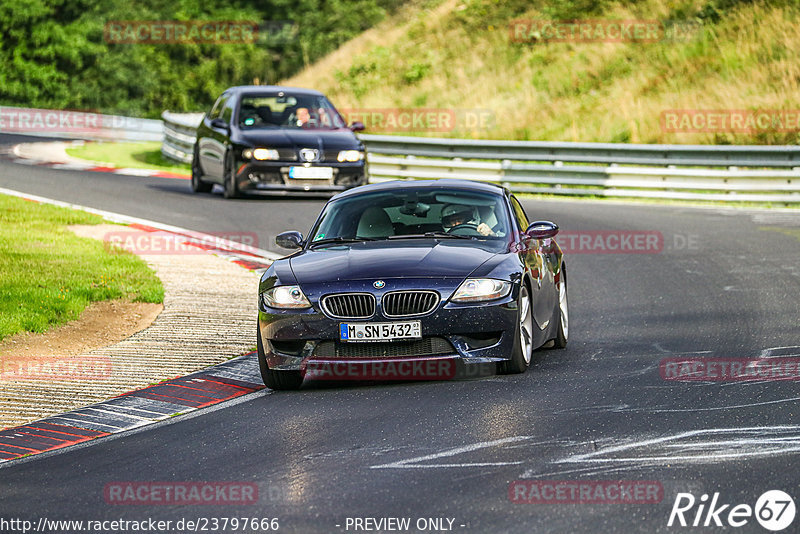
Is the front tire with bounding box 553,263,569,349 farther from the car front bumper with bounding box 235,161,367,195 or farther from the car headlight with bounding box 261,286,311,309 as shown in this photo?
the car front bumper with bounding box 235,161,367,195

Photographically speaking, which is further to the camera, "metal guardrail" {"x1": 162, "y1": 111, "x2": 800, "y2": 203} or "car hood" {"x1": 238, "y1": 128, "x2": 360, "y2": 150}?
"metal guardrail" {"x1": 162, "y1": 111, "x2": 800, "y2": 203}

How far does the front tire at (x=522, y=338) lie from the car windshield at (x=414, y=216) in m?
0.83

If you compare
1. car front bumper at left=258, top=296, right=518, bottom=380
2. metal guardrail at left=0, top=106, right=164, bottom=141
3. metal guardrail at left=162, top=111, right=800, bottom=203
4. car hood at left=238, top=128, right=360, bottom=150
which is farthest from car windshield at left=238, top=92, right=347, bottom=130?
metal guardrail at left=0, top=106, right=164, bottom=141

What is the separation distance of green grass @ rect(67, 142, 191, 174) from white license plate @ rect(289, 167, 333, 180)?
781 cm

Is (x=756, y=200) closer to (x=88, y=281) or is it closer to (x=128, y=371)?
(x=88, y=281)

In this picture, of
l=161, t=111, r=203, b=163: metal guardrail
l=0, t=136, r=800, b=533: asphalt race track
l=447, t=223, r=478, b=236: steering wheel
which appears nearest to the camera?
Result: l=0, t=136, r=800, b=533: asphalt race track

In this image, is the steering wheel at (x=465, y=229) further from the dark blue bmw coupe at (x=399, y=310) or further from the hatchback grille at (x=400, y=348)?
the hatchback grille at (x=400, y=348)

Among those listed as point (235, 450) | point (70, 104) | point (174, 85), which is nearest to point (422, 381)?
point (235, 450)

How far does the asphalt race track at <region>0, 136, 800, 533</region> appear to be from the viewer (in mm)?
6082

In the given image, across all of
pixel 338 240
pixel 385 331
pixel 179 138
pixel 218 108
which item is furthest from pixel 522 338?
pixel 179 138

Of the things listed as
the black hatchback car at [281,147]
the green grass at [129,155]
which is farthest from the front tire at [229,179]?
the green grass at [129,155]

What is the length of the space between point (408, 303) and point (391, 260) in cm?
48

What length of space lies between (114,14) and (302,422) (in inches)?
2577

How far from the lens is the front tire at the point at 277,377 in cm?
943
